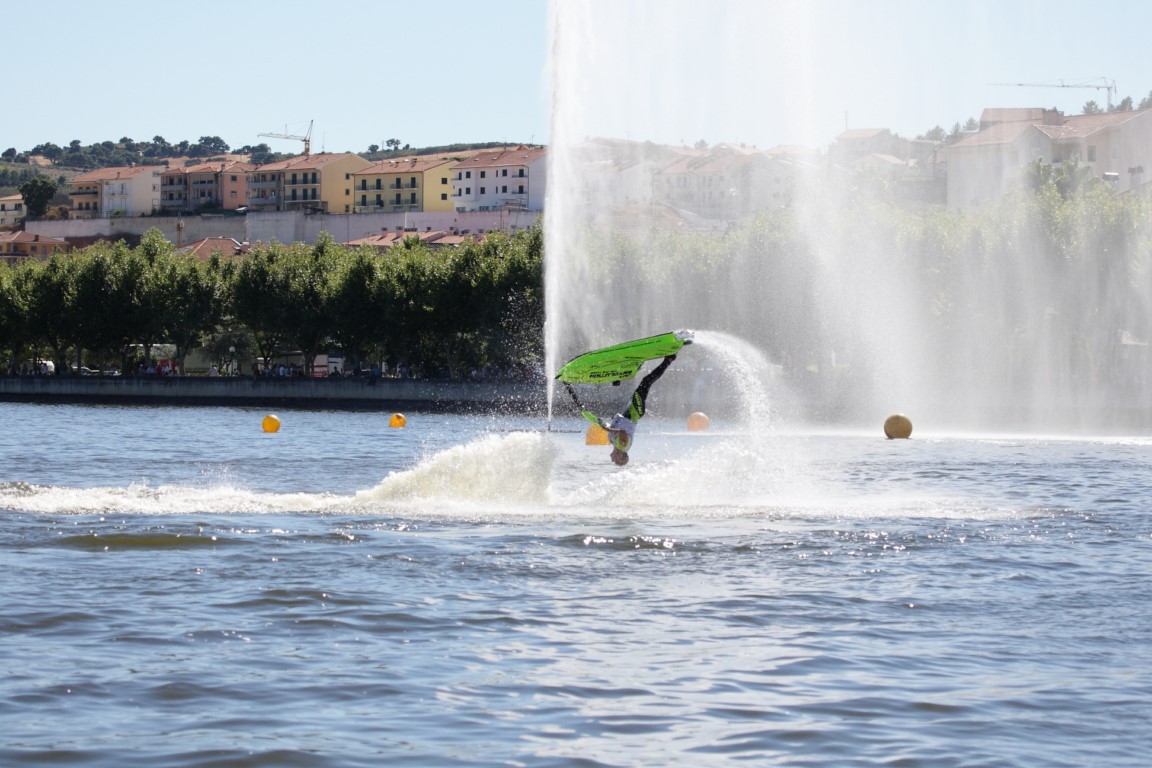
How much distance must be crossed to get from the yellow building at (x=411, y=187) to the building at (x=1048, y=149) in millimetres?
56879

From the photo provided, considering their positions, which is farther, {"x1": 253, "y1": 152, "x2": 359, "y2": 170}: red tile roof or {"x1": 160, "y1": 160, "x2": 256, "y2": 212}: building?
{"x1": 160, "y1": 160, "x2": 256, "y2": 212}: building

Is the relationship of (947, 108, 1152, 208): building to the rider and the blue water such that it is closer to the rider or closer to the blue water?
the blue water

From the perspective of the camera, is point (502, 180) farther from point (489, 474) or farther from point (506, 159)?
point (489, 474)

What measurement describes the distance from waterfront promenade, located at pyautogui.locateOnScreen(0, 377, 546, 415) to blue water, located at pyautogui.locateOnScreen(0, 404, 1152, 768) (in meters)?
45.1

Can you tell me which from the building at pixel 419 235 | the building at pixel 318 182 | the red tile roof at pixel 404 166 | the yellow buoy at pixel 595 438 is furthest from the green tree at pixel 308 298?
the building at pixel 318 182

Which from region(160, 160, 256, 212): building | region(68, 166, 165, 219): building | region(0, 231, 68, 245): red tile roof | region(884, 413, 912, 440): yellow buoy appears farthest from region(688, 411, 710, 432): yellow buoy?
region(68, 166, 165, 219): building

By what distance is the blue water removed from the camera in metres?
11.0

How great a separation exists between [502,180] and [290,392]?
74364 mm

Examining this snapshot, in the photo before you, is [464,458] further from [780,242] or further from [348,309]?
[348,309]

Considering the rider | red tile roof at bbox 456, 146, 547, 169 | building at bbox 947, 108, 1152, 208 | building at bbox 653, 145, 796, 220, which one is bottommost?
the rider

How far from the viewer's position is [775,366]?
70.3 m

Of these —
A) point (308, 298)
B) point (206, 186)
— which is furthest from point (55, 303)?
point (206, 186)

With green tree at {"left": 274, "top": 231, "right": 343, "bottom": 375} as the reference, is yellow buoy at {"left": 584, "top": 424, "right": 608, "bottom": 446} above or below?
below

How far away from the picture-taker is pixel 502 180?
153 meters
